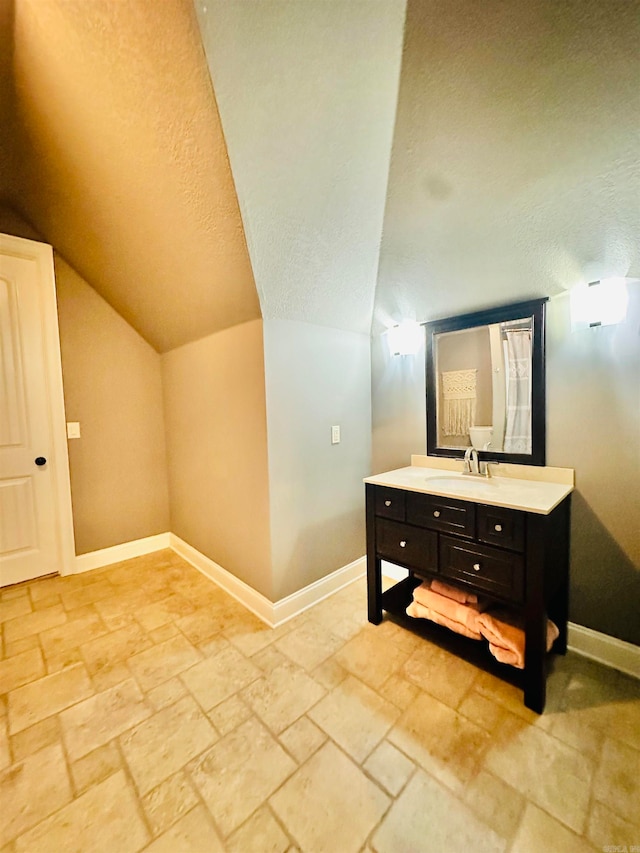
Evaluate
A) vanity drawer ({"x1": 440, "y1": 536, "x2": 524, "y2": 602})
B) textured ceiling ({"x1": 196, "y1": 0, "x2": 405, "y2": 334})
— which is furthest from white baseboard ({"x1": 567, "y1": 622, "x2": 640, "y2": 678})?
textured ceiling ({"x1": 196, "y1": 0, "x2": 405, "y2": 334})

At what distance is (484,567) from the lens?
1441 mm

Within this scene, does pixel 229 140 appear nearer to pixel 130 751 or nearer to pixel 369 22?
pixel 369 22

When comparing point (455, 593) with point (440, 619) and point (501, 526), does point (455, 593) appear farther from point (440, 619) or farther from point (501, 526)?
point (501, 526)

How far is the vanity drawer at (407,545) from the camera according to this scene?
1.61 m

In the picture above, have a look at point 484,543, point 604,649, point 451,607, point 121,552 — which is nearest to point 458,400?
point 484,543

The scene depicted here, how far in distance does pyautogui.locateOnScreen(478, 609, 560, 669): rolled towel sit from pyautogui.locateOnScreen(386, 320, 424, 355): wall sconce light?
155 cm

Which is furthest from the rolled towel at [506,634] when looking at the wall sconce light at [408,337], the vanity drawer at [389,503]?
the wall sconce light at [408,337]

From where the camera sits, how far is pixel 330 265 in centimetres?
168

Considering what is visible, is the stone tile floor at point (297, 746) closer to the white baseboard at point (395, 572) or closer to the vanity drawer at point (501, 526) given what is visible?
the white baseboard at point (395, 572)

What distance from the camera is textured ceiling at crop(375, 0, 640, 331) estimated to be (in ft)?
2.97

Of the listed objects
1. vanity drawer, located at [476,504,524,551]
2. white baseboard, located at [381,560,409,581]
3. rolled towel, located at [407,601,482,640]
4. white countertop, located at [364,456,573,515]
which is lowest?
white baseboard, located at [381,560,409,581]

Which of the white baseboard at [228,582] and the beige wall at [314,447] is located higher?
the beige wall at [314,447]

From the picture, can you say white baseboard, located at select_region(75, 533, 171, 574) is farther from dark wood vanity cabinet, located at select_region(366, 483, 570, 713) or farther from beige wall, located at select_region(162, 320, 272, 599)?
dark wood vanity cabinet, located at select_region(366, 483, 570, 713)

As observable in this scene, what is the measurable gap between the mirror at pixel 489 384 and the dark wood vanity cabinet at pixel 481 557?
0.41 meters
